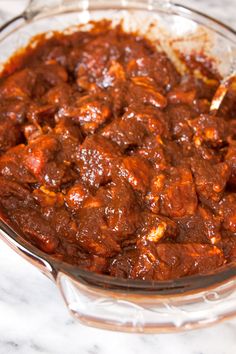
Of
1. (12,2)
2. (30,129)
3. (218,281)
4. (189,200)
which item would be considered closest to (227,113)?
(189,200)

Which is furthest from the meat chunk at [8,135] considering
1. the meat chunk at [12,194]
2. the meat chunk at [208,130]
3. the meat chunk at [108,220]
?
the meat chunk at [208,130]

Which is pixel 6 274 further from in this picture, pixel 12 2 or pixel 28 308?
pixel 12 2

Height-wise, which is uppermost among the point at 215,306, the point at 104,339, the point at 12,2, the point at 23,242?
the point at 12,2

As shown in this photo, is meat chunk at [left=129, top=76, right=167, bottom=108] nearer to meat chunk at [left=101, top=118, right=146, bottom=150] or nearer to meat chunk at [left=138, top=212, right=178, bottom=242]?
meat chunk at [left=101, top=118, right=146, bottom=150]

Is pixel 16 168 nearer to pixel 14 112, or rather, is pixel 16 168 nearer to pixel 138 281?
pixel 14 112

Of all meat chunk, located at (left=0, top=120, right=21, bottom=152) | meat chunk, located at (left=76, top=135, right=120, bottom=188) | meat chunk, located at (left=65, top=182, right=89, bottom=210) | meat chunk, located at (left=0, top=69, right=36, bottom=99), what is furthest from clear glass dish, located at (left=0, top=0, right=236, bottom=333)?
meat chunk, located at (left=0, top=69, right=36, bottom=99)

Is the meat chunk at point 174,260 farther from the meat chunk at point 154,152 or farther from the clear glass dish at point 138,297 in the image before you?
the meat chunk at point 154,152

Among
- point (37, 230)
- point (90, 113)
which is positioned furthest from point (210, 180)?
point (37, 230)
